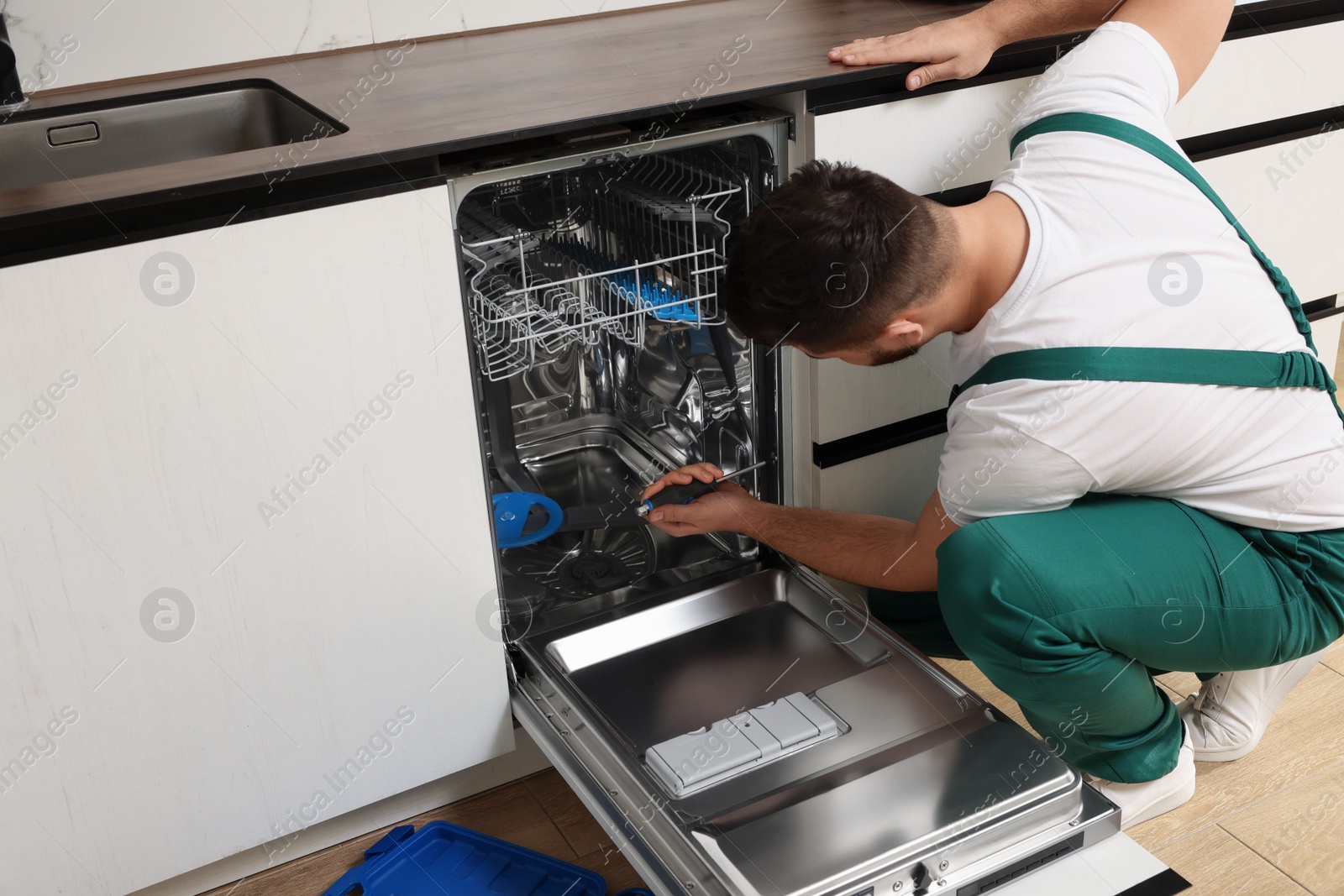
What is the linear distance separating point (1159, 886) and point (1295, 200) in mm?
1188

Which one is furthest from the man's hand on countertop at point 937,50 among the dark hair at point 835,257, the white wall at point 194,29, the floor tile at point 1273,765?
the floor tile at point 1273,765

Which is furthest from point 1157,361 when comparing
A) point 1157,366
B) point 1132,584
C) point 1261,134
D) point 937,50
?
point 1261,134

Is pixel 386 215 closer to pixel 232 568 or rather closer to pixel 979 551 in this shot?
pixel 232 568

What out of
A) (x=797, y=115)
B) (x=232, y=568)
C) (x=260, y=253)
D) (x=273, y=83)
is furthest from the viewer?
(x=273, y=83)

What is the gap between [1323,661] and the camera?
1.69 metres

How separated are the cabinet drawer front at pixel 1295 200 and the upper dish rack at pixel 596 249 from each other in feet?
2.46

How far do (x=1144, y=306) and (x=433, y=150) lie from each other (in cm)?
71

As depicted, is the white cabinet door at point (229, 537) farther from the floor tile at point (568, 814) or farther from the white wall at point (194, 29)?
the white wall at point (194, 29)

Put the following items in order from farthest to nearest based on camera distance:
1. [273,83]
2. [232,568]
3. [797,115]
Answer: [273,83]
[797,115]
[232,568]

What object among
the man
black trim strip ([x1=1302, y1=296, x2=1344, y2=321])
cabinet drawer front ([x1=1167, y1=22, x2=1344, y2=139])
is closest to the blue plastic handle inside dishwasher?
the man

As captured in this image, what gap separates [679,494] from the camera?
151 cm

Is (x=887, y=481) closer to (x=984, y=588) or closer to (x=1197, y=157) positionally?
(x=984, y=588)

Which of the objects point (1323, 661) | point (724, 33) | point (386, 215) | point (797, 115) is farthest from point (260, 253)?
point (1323, 661)

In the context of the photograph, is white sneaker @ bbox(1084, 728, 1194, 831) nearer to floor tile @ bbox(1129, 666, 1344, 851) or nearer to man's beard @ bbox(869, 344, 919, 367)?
floor tile @ bbox(1129, 666, 1344, 851)
